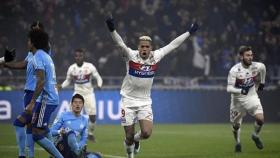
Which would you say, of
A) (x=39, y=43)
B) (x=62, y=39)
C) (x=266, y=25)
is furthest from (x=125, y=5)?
(x=39, y=43)

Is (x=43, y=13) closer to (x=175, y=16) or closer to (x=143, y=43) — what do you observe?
(x=175, y=16)

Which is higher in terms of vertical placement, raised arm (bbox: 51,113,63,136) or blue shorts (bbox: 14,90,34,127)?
blue shorts (bbox: 14,90,34,127)

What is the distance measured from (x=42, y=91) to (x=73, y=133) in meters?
1.68

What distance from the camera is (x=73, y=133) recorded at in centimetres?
1441

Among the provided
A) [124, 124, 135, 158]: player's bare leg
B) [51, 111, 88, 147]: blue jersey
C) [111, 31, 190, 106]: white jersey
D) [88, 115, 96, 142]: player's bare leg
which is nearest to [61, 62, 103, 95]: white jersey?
[88, 115, 96, 142]: player's bare leg

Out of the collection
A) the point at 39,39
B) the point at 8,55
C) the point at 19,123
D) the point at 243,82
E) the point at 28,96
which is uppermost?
the point at 39,39

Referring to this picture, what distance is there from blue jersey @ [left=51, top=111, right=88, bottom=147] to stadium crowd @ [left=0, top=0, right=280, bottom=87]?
14019mm

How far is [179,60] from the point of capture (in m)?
31.1

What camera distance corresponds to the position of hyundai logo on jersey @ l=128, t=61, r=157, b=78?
14945 millimetres

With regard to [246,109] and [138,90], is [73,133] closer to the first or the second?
[138,90]

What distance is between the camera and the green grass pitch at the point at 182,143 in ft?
57.9

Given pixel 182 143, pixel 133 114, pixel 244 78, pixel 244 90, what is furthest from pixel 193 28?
pixel 182 143

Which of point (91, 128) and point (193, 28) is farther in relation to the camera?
point (91, 128)

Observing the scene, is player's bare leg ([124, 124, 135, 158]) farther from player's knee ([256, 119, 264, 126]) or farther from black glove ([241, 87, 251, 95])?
player's knee ([256, 119, 264, 126])
